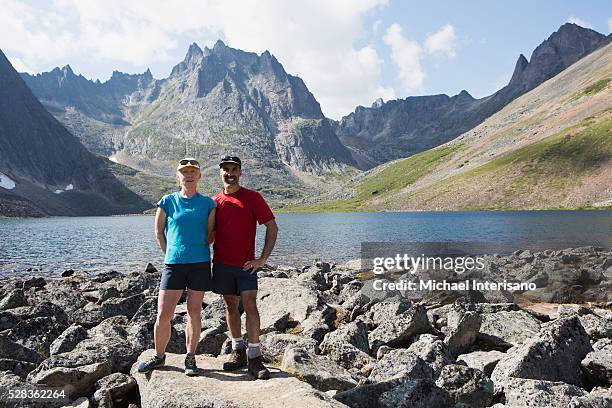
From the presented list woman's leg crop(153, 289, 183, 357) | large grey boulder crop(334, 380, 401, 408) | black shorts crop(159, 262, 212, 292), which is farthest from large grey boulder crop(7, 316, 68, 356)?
large grey boulder crop(334, 380, 401, 408)

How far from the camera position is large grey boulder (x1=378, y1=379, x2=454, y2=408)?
761 cm

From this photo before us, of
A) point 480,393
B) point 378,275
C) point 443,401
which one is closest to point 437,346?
point 480,393

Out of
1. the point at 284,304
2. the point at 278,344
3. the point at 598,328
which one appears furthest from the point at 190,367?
the point at 598,328

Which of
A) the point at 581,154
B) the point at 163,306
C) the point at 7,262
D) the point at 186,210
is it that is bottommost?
the point at 7,262

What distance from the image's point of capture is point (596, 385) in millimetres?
9852

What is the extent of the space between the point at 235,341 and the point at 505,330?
8.82 metres

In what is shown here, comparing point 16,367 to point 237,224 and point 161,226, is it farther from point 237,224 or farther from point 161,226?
point 237,224

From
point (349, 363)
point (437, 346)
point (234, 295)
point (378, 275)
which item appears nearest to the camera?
point (234, 295)

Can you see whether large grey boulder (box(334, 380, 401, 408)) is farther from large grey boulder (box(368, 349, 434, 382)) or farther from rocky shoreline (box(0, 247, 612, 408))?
large grey boulder (box(368, 349, 434, 382))

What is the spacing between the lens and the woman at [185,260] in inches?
349

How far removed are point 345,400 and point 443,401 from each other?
1787 millimetres

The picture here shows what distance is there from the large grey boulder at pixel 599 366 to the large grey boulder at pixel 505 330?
2.73 m

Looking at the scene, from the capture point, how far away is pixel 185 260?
8.83 m

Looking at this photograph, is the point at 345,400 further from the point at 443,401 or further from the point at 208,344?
the point at 208,344
